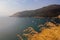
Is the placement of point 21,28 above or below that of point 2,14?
below

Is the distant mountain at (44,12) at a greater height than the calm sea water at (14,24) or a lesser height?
greater

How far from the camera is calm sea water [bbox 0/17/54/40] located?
1.79 m

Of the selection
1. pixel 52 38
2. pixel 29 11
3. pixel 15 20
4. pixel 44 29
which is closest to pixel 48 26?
pixel 44 29

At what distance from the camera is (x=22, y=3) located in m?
1.83

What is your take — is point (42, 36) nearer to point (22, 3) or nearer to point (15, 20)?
point (15, 20)

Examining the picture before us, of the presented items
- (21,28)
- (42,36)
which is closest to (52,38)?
(42,36)

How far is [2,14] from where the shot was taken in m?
1.79

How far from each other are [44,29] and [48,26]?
0.25ft

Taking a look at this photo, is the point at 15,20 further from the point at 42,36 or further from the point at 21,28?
the point at 42,36

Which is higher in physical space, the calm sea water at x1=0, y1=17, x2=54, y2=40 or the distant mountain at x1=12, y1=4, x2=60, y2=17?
the distant mountain at x1=12, y1=4, x2=60, y2=17

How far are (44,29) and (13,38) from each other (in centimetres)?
47

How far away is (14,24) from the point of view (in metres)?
1.81

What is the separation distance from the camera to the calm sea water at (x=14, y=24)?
1789 millimetres

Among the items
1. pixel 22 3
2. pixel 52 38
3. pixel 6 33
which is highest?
pixel 22 3
